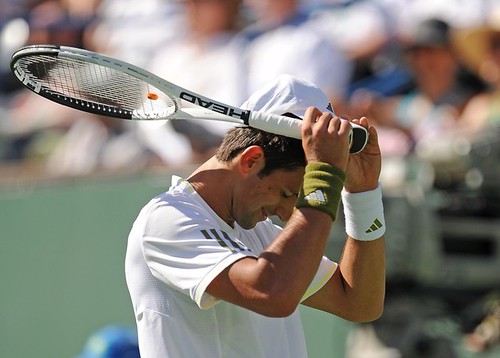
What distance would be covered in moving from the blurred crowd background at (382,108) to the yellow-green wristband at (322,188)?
3158mm

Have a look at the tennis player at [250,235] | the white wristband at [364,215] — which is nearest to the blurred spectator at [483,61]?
the white wristband at [364,215]

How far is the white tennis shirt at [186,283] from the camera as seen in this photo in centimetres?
264

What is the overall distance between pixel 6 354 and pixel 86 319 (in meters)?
0.58

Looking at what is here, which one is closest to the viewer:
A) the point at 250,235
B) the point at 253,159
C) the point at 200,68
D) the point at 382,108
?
the point at 253,159

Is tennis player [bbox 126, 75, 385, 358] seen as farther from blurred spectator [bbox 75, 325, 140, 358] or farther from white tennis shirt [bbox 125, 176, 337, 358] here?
blurred spectator [bbox 75, 325, 140, 358]

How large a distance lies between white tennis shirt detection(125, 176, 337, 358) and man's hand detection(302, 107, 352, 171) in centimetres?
30

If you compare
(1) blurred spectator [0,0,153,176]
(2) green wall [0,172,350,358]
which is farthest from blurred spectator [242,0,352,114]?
(2) green wall [0,172,350,358]

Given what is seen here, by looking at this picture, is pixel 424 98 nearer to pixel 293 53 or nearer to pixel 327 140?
pixel 293 53

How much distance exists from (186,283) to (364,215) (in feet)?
2.16

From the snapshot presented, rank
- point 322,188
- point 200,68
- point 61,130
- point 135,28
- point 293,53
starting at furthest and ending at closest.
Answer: point 135,28, point 61,130, point 200,68, point 293,53, point 322,188

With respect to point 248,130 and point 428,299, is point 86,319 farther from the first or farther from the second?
point 248,130

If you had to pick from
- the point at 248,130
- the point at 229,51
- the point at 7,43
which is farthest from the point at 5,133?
the point at 248,130

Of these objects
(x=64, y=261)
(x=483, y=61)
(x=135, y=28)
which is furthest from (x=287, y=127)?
(x=135, y=28)

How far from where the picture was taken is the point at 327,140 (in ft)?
8.57
